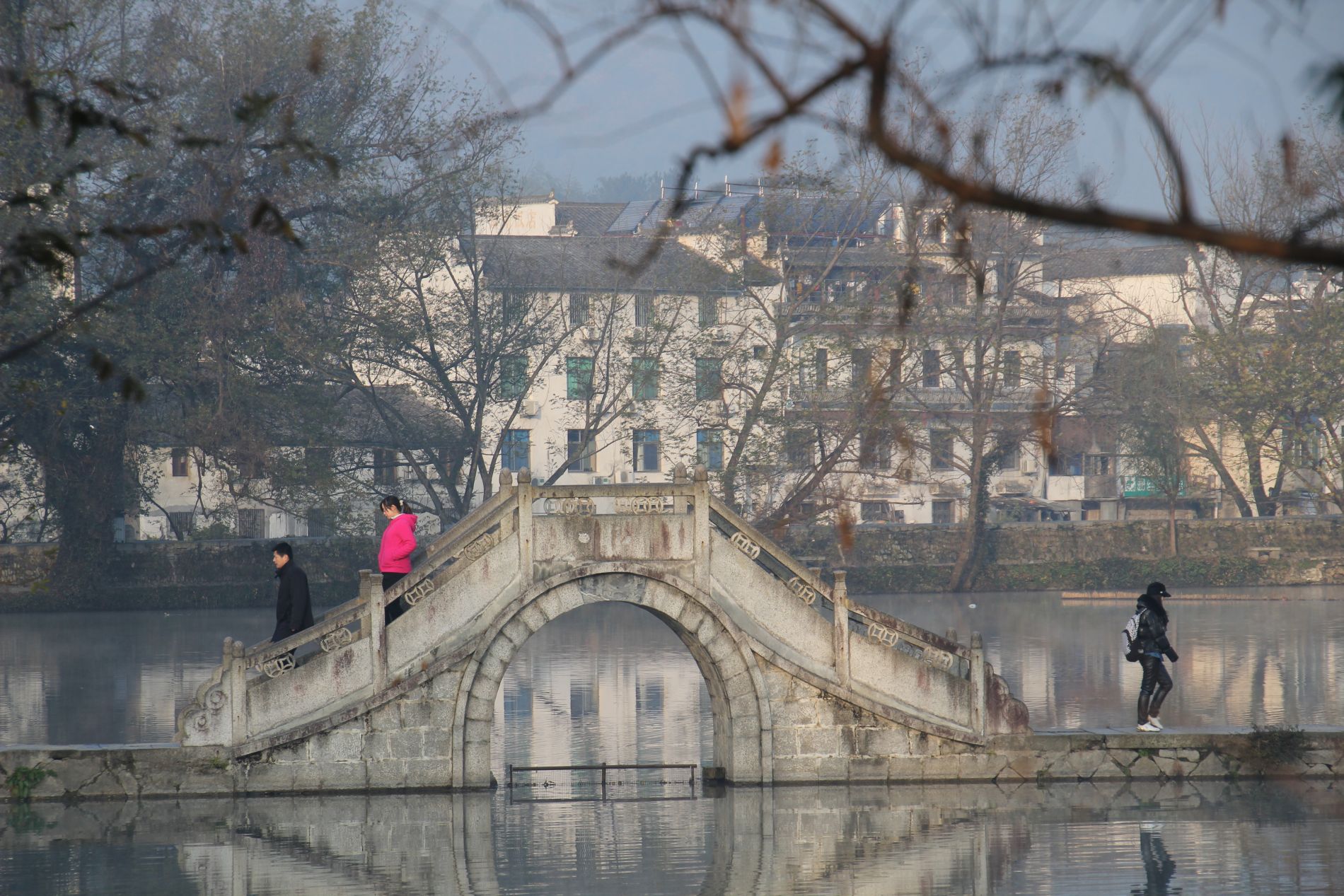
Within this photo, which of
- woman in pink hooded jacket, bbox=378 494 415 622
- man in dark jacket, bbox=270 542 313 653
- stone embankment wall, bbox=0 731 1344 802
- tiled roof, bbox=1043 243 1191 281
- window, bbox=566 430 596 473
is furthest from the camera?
window, bbox=566 430 596 473

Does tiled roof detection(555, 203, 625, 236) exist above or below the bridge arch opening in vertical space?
above

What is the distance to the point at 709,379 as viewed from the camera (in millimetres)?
44094

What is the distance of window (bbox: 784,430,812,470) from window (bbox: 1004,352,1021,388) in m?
6.48

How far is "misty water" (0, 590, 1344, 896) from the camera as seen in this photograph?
487 inches

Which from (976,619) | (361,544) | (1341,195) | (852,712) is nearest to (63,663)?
(361,544)

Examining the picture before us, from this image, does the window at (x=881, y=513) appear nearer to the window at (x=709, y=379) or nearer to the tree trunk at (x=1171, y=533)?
the tree trunk at (x=1171, y=533)

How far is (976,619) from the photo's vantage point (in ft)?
121

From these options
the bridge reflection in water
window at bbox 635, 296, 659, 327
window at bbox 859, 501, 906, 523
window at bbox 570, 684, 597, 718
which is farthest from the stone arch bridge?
window at bbox 859, 501, 906, 523

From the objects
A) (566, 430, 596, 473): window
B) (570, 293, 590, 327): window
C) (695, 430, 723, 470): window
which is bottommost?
(695, 430, 723, 470): window

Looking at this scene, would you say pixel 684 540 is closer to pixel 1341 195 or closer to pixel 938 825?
pixel 938 825

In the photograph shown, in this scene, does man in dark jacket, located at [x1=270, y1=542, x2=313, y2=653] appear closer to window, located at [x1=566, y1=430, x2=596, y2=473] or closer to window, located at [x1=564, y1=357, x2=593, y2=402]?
window, located at [x1=564, y1=357, x2=593, y2=402]

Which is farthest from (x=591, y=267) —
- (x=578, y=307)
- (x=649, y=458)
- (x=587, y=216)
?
(x=587, y=216)

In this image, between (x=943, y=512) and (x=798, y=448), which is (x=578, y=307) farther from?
(x=943, y=512)

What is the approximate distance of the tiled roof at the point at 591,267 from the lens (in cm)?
4459
